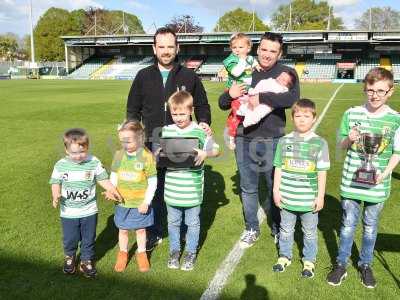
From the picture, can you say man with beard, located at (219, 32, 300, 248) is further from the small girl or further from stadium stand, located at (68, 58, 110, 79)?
stadium stand, located at (68, 58, 110, 79)

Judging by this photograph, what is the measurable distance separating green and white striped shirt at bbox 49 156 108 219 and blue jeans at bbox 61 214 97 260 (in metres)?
0.06

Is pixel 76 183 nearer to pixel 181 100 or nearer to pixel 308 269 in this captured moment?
pixel 181 100

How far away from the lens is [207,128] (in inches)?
169

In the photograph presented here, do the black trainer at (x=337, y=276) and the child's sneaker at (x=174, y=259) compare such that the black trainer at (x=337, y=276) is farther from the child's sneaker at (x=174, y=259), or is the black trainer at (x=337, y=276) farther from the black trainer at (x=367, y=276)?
the child's sneaker at (x=174, y=259)

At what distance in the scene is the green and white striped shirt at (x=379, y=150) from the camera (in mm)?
3639

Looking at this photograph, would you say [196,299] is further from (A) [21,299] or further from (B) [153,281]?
(A) [21,299]

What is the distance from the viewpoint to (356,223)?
395 cm

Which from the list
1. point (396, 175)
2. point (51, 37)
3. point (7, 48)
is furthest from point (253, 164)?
point (7, 48)

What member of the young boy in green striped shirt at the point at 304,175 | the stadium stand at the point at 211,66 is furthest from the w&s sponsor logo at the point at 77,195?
the stadium stand at the point at 211,66

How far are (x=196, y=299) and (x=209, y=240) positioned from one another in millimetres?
1309

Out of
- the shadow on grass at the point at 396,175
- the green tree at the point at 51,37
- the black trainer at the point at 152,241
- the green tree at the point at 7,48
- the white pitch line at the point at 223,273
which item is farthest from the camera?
the green tree at the point at 7,48

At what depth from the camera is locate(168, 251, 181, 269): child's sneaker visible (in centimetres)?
419

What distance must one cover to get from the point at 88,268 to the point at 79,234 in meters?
0.34

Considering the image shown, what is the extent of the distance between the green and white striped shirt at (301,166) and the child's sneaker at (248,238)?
93 cm
